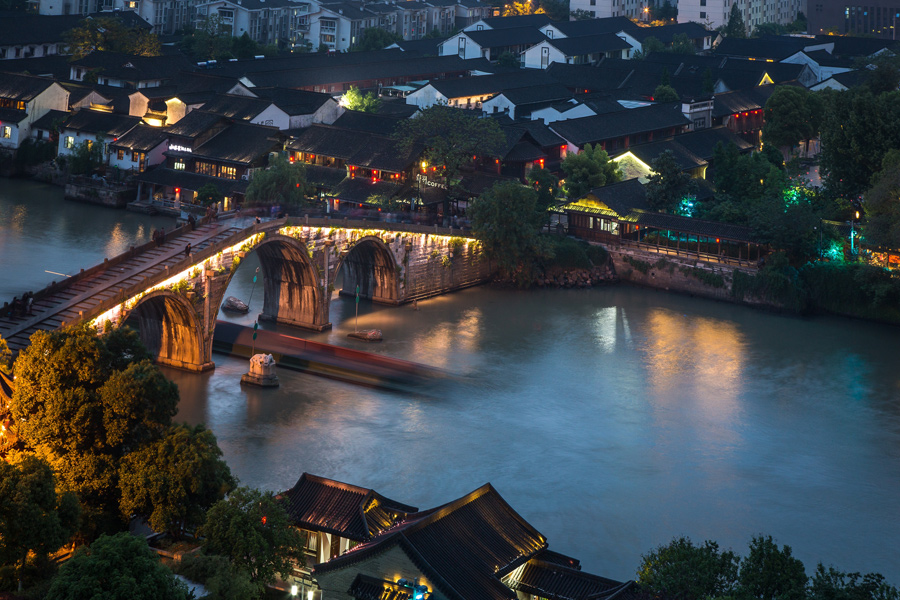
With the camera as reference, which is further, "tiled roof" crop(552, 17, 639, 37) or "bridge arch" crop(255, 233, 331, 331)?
"tiled roof" crop(552, 17, 639, 37)

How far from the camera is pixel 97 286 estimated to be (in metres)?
45.2

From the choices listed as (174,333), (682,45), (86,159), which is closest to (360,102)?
(86,159)

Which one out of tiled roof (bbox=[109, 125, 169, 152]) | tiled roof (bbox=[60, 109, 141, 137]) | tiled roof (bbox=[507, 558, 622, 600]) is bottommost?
tiled roof (bbox=[507, 558, 622, 600])

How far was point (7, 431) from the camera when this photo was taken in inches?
1339

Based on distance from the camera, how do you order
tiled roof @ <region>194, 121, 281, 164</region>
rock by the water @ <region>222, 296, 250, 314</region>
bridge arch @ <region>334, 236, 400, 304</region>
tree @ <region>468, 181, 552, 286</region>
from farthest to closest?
tiled roof @ <region>194, 121, 281, 164</region> < tree @ <region>468, 181, 552, 286</region> < bridge arch @ <region>334, 236, 400, 304</region> < rock by the water @ <region>222, 296, 250, 314</region>

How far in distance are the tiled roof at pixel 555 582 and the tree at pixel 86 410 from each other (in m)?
10.5

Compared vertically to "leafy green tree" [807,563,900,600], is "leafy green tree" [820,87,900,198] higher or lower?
higher

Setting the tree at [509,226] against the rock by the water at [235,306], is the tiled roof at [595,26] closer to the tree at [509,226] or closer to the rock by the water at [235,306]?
the tree at [509,226]

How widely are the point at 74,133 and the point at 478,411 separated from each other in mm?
45311

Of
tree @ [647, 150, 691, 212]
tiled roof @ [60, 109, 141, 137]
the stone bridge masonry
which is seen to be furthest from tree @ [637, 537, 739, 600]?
tiled roof @ [60, 109, 141, 137]

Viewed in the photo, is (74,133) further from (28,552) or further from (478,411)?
(28,552)

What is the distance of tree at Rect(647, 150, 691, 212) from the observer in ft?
221

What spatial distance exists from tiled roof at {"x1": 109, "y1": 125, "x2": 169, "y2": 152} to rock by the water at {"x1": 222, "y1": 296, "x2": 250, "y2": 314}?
23775 millimetres

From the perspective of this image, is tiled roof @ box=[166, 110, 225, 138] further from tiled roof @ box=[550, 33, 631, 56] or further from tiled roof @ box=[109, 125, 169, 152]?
tiled roof @ box=[550, 33, 631, 56]
